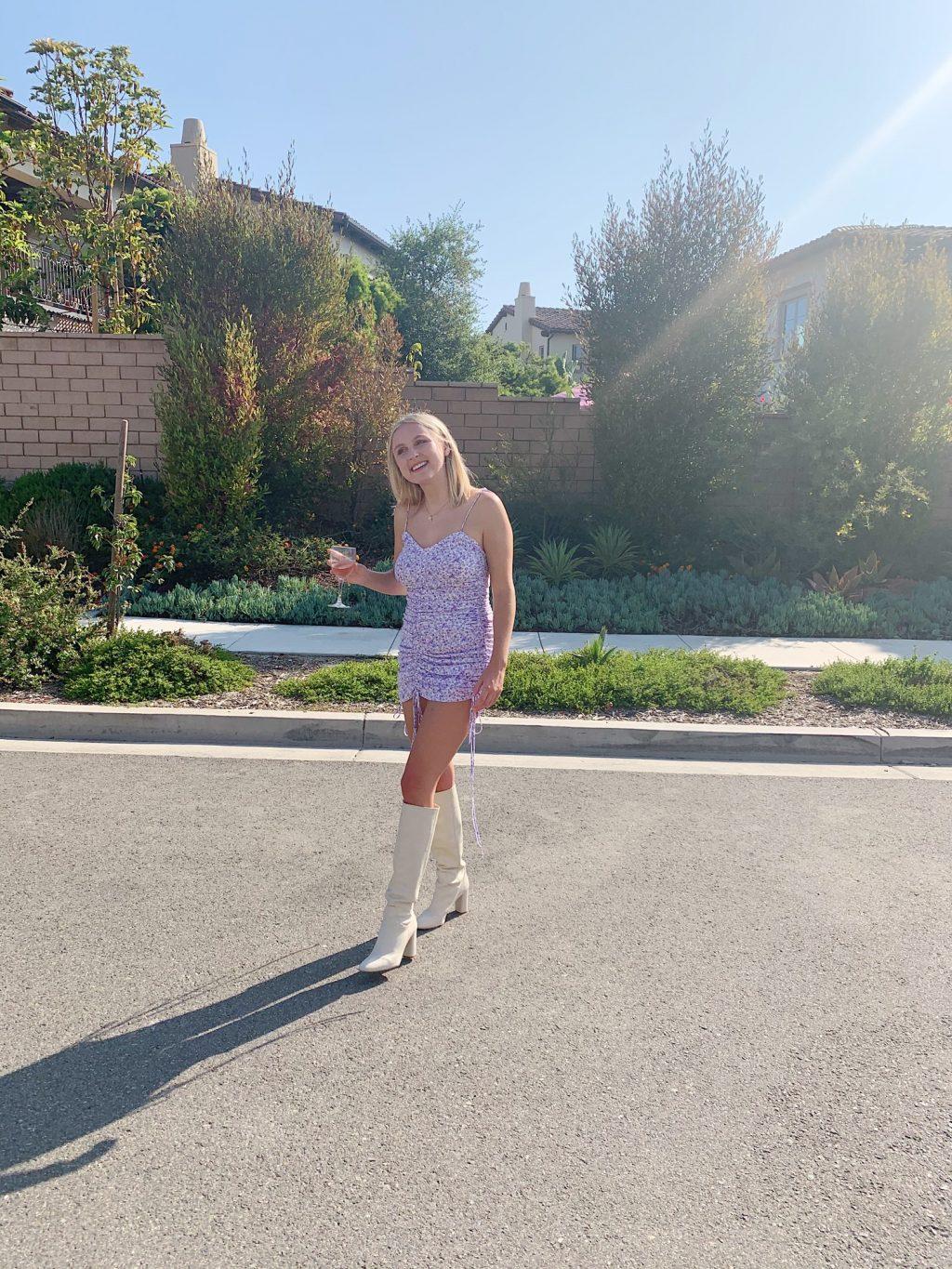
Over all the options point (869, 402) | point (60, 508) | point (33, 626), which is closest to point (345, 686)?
point (33, 626)

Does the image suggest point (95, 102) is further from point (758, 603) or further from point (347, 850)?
point (347, 850)

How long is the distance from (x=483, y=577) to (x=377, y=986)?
4.86 ft

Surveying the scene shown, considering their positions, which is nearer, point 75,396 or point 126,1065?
point 126,1065

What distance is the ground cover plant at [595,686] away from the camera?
21.8 feet

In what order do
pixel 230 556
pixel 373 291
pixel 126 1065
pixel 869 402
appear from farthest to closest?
1. pixel 373 291
2. pixel 869 402
3. pixel 230 556
4. pixel 126 1065

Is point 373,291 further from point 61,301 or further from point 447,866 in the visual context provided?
point 447,866

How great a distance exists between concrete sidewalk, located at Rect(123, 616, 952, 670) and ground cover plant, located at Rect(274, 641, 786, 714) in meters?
0.82

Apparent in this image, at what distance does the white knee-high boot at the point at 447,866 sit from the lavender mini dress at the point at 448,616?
0.37 meters

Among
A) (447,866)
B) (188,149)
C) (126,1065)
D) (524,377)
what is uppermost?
(188,149)

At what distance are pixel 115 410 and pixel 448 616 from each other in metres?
10.5

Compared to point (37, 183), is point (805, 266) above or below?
above

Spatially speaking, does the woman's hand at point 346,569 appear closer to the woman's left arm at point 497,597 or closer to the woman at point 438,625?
the woman at point 438,625

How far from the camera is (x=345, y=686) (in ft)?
22.4

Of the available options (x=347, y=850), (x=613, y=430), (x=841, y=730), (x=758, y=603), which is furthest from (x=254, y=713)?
(x=613, y=430)
